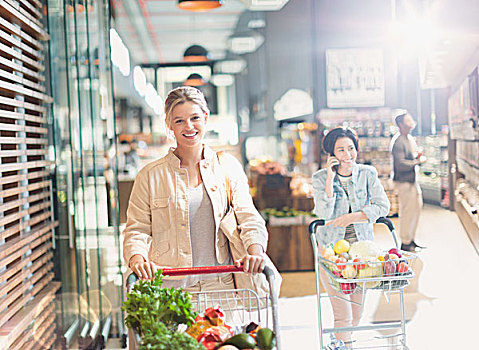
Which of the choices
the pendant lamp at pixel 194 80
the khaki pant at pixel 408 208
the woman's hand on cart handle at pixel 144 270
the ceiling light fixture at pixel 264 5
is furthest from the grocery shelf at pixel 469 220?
the woman's hand on cart handle at pixel 144 270

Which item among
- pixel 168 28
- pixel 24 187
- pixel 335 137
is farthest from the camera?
pixel 168 28

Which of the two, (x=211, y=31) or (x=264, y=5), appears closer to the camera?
(x=264, y=5)

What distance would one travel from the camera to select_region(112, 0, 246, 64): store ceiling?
6176 mm

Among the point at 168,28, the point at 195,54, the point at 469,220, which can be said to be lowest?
the point at 469,220

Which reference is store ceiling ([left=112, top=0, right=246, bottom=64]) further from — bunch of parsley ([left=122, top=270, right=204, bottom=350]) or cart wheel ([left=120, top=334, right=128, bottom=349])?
bunch of parsley ([left=122, top=270, right=204, bottom=350])

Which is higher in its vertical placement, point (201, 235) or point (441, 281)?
point (201, 235)

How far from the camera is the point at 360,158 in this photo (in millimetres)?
5301

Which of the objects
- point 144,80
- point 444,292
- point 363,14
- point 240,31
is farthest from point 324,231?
point 240,31

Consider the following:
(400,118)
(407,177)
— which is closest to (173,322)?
(407,177)

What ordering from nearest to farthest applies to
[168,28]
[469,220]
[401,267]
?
[401,267], [469,220], [168,28]

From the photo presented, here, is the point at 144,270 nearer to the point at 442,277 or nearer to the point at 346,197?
the point at 346,197

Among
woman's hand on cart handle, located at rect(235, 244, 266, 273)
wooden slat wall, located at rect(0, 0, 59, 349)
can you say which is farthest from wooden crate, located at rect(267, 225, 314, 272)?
woman's hand on cart handle, located at rect(235, 244, 266, 273)

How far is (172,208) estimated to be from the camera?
2805 millimetres

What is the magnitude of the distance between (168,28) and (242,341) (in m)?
5.46
